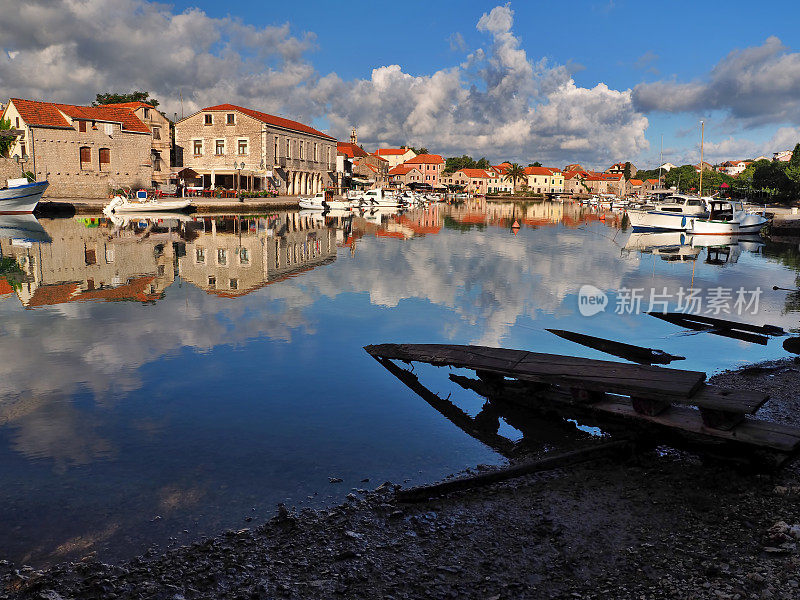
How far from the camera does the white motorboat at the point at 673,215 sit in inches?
1837

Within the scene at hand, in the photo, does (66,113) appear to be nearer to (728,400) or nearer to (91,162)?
(91,162)

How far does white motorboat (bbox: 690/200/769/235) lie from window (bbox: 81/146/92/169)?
5187 cm

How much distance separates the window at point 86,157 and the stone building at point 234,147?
11.9m

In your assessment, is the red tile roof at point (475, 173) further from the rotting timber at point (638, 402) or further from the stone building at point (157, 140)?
the rotting timber at point (638, 402)

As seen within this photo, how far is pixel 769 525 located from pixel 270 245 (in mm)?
27675

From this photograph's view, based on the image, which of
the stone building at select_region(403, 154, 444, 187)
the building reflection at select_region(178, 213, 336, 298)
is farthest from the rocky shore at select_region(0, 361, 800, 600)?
the stone building at select_region(403, 154, 444, 187)

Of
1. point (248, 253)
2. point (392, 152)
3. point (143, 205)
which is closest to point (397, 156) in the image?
point (392, 152)

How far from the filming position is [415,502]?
5922 millimetres

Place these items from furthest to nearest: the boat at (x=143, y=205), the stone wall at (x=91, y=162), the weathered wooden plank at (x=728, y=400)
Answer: the stone wall at (x=91, y=162), the boat at (x=143, y=205), the weathered wooden plank at (x=728, y=400)

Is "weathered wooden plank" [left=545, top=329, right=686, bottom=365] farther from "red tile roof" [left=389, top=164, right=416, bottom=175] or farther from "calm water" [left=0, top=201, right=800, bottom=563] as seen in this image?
"red tile roof" [left=389, top=164, right=416, bottom=175]

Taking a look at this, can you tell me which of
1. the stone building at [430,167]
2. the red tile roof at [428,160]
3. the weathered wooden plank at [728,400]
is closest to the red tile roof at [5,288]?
the weathered wooden plank at [728,400]

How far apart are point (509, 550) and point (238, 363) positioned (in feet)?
22.7

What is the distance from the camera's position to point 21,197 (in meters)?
43.3

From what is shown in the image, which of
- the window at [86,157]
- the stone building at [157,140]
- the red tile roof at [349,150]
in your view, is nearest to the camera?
the window at [86,157]
